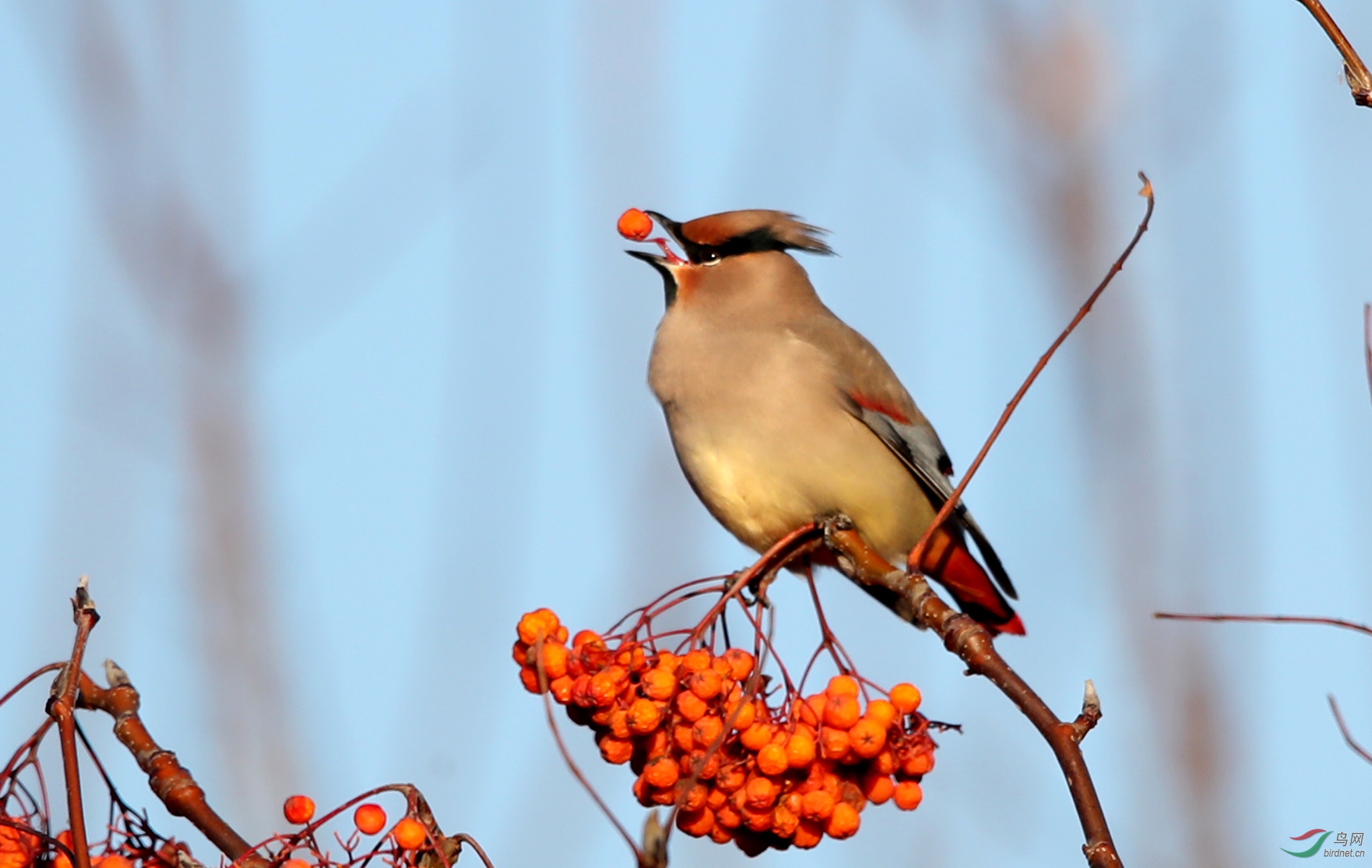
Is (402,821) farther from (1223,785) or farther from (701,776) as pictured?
(1223,785)

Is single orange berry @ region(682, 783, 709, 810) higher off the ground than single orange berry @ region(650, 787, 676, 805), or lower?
lower

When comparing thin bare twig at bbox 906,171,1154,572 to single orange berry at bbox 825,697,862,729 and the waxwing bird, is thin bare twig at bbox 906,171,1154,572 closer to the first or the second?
single orange berry at bbox 825,697,862,729

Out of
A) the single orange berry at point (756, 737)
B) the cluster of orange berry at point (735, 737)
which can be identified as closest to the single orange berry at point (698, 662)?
the cluster of orange berry at point (735, 737)

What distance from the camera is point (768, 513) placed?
13.6ft

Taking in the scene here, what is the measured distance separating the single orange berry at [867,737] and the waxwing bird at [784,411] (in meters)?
1.54

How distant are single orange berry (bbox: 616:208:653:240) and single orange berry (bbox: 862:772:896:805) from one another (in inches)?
73.5

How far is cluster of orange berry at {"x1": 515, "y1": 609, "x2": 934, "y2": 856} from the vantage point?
2607 millimetres

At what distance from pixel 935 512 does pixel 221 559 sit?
6.31 feet

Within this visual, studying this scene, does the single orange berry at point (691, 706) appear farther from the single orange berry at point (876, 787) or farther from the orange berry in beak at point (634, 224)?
the orange berry in beak at point (634, 224)

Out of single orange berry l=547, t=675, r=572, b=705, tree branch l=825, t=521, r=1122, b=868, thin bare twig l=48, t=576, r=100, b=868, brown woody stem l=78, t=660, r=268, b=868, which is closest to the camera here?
thin bare twig l=48, t=576, r=100, b=868

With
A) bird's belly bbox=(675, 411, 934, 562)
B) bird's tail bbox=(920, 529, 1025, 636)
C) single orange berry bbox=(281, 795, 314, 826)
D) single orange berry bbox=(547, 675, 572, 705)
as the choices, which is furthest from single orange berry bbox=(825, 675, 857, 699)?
bird's tail bbox=(920, 529, 1025, 636)

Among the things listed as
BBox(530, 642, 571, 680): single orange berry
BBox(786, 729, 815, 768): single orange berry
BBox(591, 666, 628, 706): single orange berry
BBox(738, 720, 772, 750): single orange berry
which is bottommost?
BBox(786, 729, 815, 768): single orange berry

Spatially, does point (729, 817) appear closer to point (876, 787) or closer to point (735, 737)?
point (735, 737)

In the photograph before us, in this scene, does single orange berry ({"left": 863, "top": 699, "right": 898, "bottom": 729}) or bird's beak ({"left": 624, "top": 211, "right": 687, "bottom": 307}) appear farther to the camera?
bird's beak ({"left": 624, "top": 211, "right": 687, "bottom": 307})
